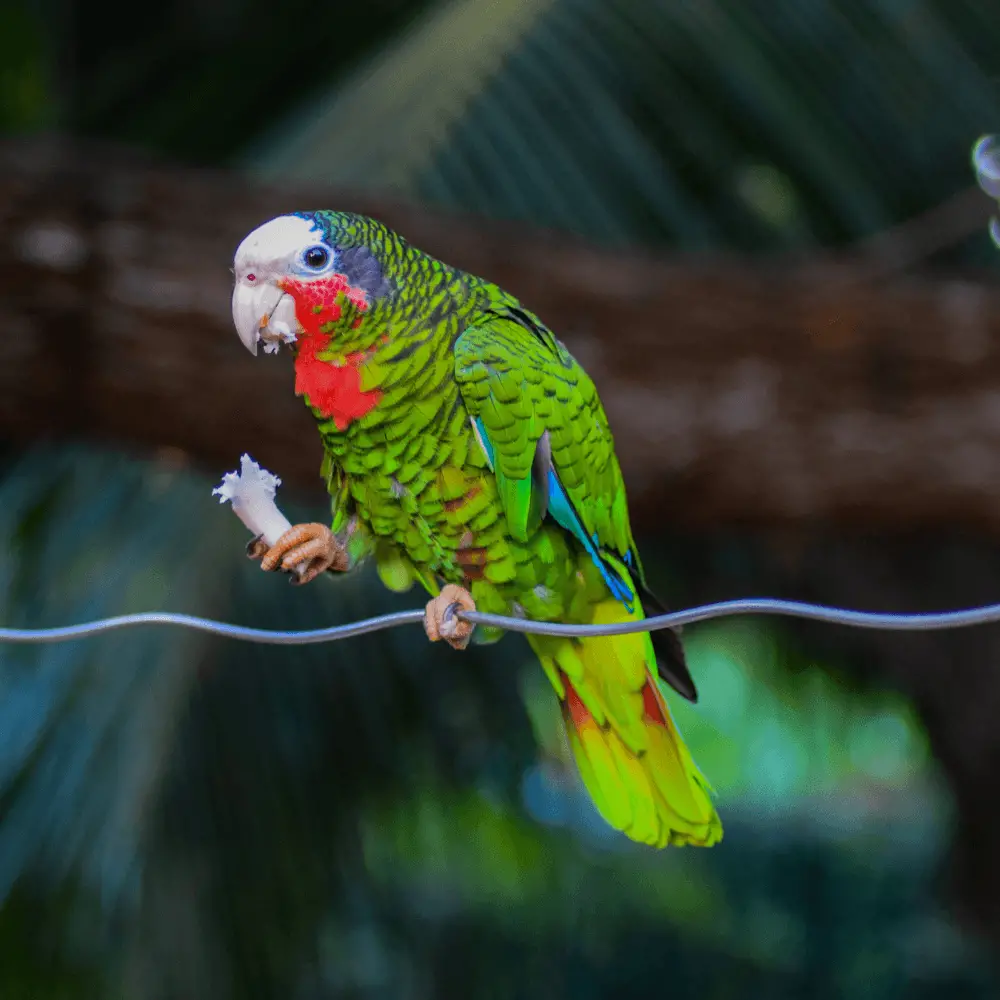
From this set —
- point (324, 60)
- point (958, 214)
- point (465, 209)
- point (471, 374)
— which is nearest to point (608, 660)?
point (471, 374)

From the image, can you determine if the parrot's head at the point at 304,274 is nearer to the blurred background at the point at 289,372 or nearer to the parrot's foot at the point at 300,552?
the parrot's foot at the point at 300,552

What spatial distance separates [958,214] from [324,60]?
40.9 inches

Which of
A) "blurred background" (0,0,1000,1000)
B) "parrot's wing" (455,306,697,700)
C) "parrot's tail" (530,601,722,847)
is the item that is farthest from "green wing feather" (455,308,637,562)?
"blurred background" (0,0,1000,1000)

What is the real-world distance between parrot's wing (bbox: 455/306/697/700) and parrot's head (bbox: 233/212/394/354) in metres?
0.08

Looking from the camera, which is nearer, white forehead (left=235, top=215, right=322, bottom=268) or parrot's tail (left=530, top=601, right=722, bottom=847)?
white forehead (left=235, top=215, right=322, bottom=268)

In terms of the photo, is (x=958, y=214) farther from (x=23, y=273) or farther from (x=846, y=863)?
(x=846, y=863)

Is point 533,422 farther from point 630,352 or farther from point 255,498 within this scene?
point 630,352

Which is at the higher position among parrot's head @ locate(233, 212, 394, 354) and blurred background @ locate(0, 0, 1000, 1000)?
parrot's head @ locate(233, 212, 394, 354)

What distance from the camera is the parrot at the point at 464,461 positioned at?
63 centimetres

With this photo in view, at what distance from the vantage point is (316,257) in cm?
61

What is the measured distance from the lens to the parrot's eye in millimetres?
600

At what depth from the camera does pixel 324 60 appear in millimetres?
1785

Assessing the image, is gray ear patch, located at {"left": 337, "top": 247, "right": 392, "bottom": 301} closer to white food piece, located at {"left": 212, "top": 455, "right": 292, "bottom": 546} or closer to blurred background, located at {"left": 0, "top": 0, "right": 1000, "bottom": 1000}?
white food piece, located at {"left": 212, "top": 455, "right": 292, "bottom": 546}

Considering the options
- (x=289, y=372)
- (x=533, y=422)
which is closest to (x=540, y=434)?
(x=533, y=422)
